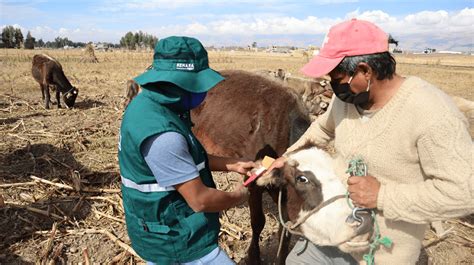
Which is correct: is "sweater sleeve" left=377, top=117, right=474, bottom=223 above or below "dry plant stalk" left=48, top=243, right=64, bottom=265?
above

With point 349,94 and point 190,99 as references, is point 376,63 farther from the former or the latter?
point 190,99

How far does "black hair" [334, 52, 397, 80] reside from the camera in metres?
2.16

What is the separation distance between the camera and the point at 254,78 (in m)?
5.18

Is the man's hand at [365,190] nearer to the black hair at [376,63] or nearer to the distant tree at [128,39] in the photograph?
the black hair at [376,63]

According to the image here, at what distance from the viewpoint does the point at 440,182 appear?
78.5 inches

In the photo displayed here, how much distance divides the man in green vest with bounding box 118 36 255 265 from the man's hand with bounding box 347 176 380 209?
76cm

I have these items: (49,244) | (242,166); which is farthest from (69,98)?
(242,166)

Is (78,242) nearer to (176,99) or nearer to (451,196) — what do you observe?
(176,99)

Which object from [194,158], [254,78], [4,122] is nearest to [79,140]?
[4,122]

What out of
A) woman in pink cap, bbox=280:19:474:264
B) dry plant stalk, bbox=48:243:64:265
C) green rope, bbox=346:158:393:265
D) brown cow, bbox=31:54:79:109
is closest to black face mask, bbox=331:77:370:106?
woman in pink cap, bbox=280:19:474:264

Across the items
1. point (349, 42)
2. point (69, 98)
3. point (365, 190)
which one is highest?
point (349, 42)

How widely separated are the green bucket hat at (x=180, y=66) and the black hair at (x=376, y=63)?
810 mm

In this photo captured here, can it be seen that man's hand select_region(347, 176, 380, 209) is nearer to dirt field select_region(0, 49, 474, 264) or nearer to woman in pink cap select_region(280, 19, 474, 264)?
woman in pink cap select_region(280, 19, 474, 264)

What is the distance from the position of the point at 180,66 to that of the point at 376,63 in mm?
1163
